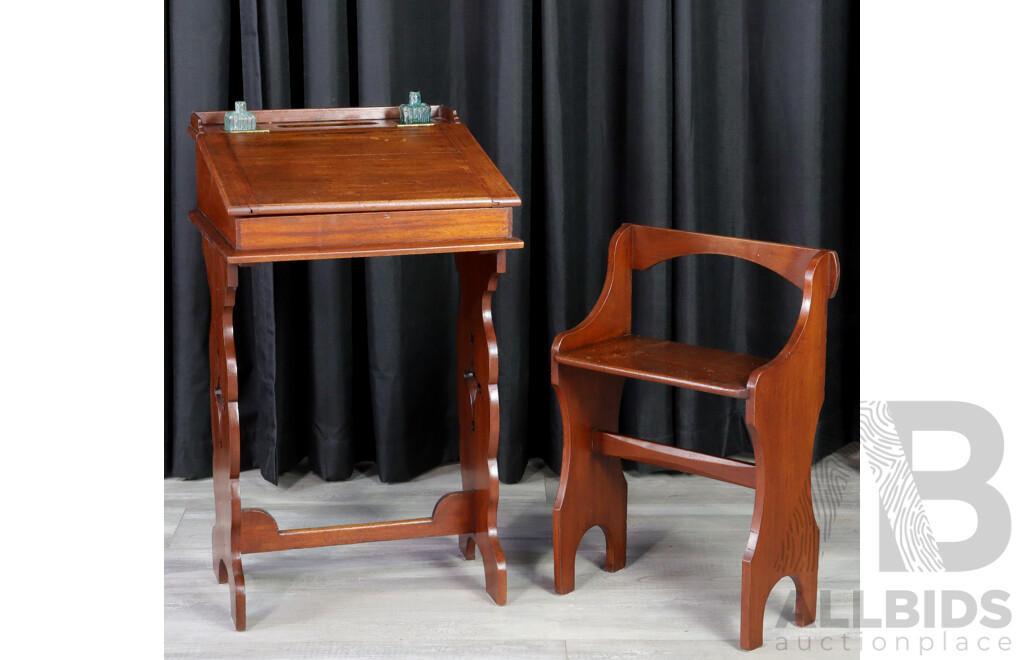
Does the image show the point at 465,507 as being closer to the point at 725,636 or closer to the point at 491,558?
the point at 491,558

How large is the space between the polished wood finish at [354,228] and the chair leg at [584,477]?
0.16 meters

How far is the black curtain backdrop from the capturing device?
3180 millimetres

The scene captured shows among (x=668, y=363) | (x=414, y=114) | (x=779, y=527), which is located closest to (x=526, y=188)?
(x=414, y=114)

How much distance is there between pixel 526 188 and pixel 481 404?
0.84m

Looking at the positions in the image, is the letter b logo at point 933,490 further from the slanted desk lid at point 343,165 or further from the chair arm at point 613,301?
the slanted desk lid at point 343,165

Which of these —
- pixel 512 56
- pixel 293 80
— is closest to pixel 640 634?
pixel 512 56

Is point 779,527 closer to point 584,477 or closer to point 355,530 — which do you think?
point 584,477

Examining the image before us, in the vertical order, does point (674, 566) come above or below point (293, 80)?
below

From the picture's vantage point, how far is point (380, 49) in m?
3.16

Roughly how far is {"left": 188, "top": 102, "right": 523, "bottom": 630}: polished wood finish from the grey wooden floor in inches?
3.8

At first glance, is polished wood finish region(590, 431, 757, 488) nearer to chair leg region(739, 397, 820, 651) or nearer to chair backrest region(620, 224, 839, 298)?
chair leg region(739, 397, 820, 651)

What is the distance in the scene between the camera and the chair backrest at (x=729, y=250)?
2.35 metres

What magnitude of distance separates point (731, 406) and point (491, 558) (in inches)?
47.0

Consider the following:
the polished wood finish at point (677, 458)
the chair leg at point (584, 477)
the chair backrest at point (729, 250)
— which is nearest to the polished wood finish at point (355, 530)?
the chair leg at point (584, 477)
